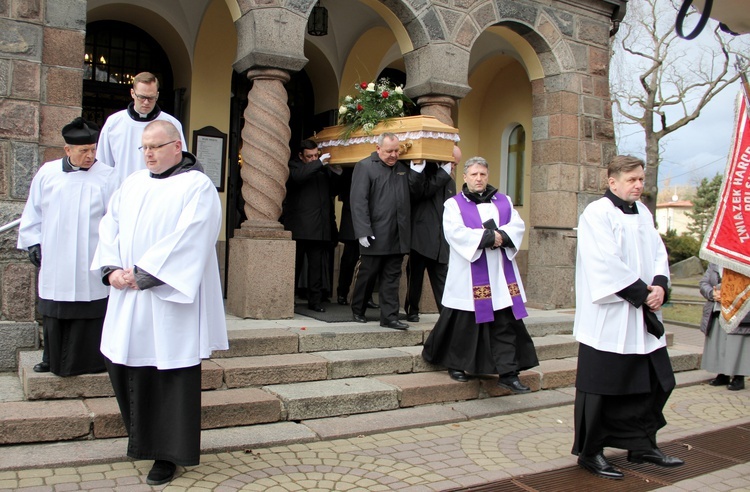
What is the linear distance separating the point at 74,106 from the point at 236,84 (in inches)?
160

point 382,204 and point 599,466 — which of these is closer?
→ point 599,466

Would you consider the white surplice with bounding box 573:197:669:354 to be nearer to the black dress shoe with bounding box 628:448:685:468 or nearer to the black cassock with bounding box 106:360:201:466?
the black dress shoe with bounding box 628:448:685:468

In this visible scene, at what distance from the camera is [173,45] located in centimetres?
988

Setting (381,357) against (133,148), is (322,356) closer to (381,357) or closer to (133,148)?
(381,357)

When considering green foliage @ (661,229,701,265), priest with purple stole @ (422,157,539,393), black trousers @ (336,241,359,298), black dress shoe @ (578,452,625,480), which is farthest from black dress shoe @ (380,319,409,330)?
green foliage @ (661,229,701,265)

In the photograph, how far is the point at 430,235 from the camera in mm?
7516

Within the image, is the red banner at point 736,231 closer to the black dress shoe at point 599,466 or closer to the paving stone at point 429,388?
the black dress shoe at point 599,466

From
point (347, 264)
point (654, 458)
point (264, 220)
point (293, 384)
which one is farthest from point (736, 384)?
point (264, 220)

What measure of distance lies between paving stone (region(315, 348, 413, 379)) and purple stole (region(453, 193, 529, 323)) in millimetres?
893

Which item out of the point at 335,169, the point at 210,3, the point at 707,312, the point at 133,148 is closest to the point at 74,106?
the point at 133,148

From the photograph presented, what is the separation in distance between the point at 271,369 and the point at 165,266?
205 centimetres

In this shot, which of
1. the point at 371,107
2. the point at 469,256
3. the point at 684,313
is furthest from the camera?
the point at 684,313

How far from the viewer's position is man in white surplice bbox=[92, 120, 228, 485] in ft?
13.4

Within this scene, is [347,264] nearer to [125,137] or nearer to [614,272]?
[125,137]
